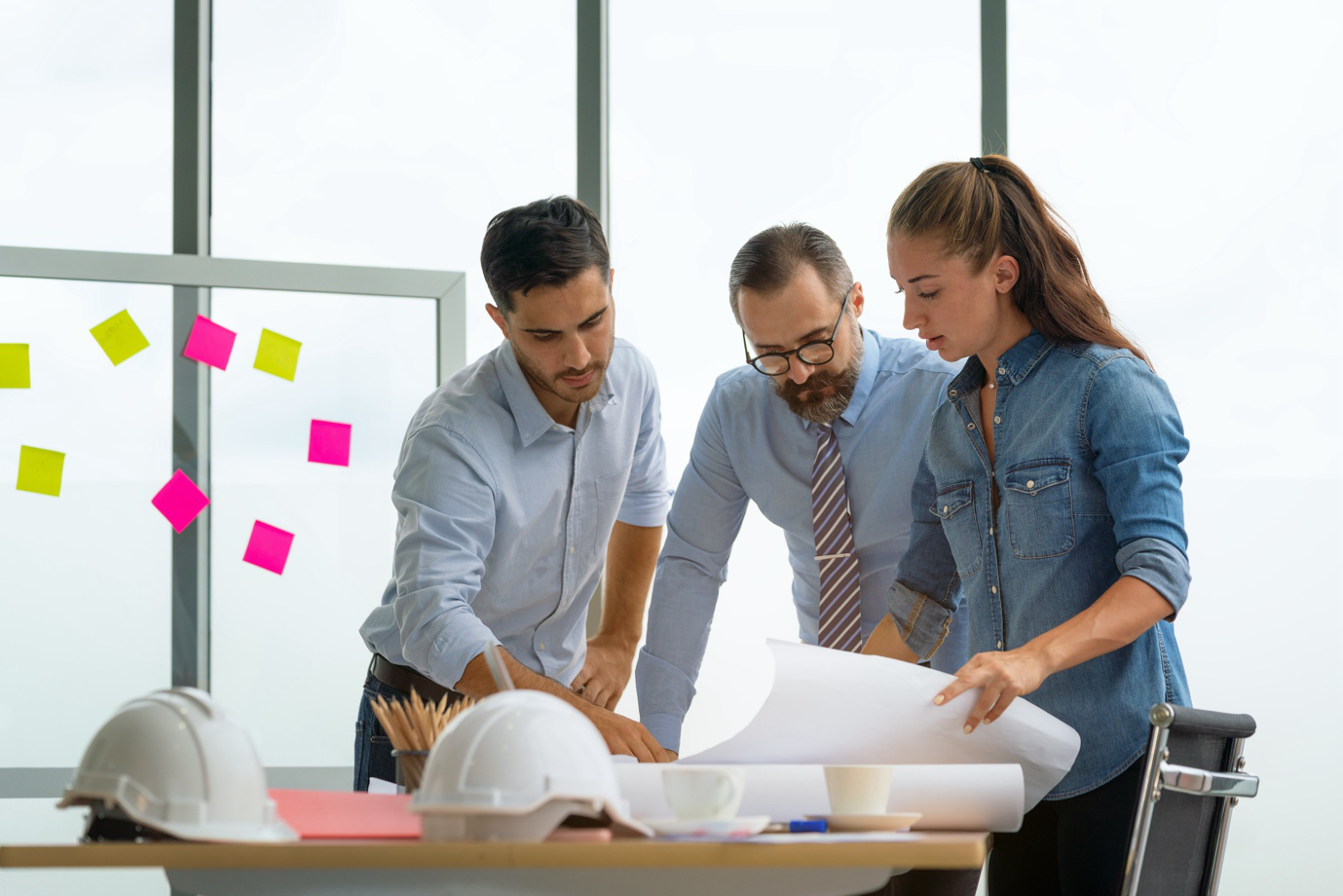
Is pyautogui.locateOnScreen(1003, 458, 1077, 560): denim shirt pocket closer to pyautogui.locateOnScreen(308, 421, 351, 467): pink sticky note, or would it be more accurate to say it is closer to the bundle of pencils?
the bundle of pencils

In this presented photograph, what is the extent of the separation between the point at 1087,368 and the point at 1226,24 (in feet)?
7.08

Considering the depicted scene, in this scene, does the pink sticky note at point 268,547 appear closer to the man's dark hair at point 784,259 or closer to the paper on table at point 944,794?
the man's dark hair at point 784,259

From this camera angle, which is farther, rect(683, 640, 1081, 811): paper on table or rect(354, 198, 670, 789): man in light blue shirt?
rect(354, 198, 670, 789): man in light blue shirt

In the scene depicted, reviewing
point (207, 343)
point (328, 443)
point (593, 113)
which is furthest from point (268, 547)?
point (593, 113)

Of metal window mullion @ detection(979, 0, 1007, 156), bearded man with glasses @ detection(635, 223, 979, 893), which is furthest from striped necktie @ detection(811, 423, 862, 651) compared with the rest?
metal window mullion @ detection(979, 0, 1007, 156)

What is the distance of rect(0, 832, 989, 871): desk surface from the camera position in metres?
0.80

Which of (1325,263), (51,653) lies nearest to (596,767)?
(51,653)

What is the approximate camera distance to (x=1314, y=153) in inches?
120

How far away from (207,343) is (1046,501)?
2.05 m

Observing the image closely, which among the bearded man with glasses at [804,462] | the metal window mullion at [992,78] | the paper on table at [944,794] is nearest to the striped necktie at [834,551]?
the bearded man with glasses at [804,462]

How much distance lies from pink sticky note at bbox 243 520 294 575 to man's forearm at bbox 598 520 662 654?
0.90 meters

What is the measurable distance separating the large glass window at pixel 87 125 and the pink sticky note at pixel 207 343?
0.79 ft

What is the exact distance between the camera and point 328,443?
9.30 feet

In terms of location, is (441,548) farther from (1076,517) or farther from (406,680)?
(1076,517)
